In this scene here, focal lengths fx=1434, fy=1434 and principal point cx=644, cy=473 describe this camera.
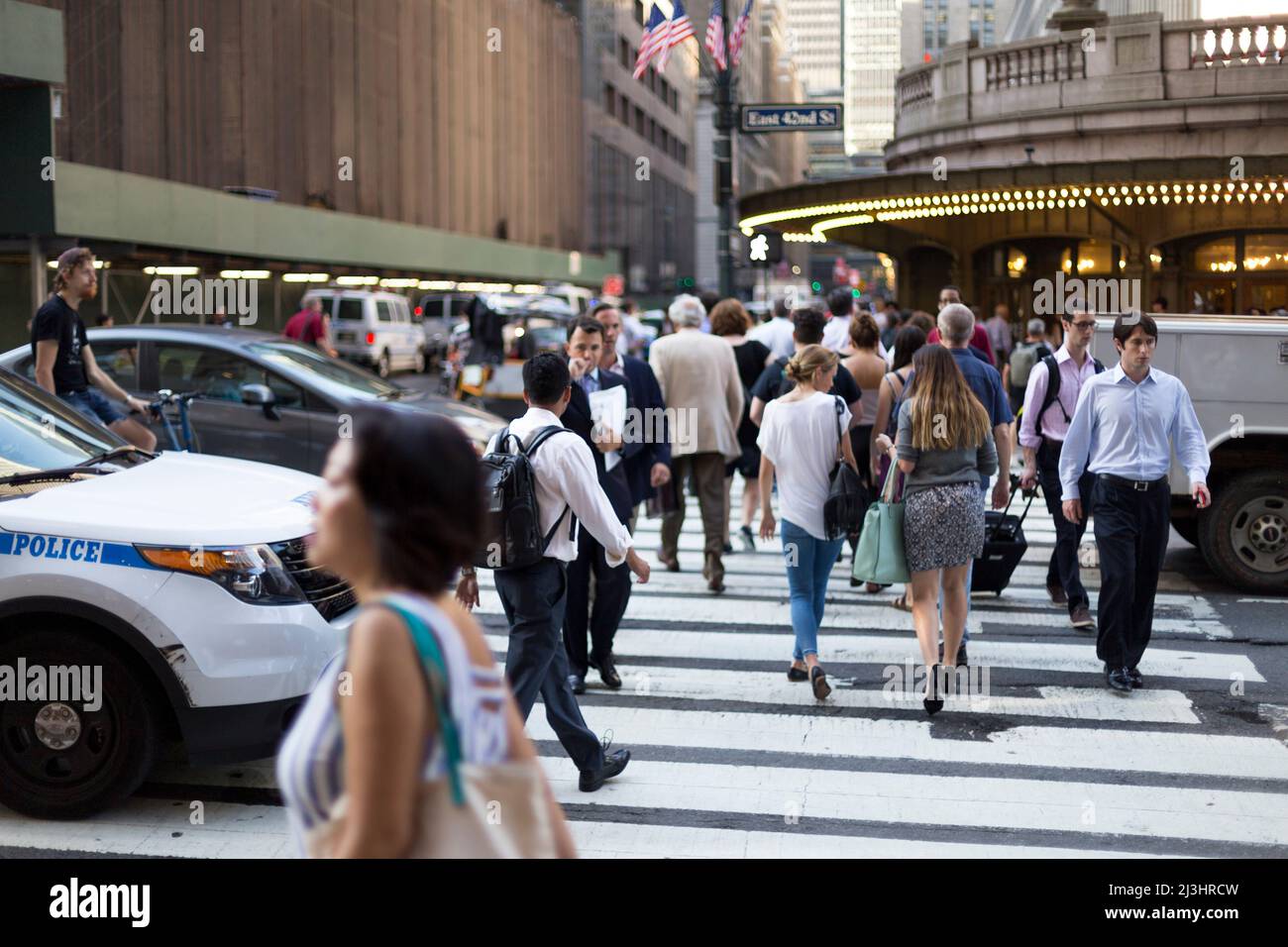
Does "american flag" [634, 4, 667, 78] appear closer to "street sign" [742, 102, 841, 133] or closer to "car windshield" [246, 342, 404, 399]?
"street sign" [742, 102, 841, 133]

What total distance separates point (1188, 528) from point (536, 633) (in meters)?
7.00

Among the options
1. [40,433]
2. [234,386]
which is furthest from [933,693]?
[234,386]

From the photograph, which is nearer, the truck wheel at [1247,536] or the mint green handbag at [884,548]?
the mint green handbag at [884,548]

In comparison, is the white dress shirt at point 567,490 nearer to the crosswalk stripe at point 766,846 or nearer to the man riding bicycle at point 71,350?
the crosswalk stripe at point 766,846

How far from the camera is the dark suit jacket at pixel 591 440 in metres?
7.52

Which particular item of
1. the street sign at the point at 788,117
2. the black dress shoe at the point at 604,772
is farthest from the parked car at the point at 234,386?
the street sign at the point at 788,117

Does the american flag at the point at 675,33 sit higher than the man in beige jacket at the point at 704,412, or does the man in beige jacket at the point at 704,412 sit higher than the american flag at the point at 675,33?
the american flag at the point at 675,33

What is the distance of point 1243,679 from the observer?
8.13m

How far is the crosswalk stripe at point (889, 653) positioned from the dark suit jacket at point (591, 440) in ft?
3.06

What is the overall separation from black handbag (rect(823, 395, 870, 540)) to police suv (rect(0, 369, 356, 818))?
113 inches

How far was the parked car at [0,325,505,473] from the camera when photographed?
1187cm
